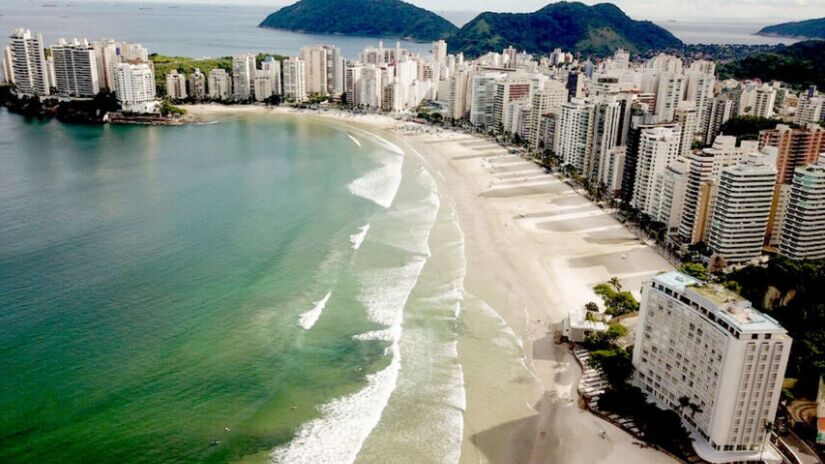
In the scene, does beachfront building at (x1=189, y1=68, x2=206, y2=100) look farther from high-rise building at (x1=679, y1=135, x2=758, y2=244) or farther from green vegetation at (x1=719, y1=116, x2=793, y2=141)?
high-rise building at (x1=679, y1=135, x2=758, y2=244)

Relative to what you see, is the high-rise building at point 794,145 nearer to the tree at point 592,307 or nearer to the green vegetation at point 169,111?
the tree at point 592,307

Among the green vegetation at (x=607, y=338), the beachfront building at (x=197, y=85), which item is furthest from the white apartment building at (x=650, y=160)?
the beachfront building at (x=197, y=85)

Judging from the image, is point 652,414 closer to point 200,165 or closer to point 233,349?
point 233,349

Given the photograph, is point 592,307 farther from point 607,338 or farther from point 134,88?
point 134,88

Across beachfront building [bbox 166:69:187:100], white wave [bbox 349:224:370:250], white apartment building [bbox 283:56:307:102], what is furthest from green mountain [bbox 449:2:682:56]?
white wave [bbox 349:224:370:250]

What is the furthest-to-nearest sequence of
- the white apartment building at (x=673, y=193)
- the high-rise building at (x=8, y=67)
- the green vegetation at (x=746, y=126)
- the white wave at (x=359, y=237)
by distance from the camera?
the high-rise building at (x=8, y=67) → the green vegetation at (x=746, y=126) → the white apartment building at (x=673, y=193) → the white wave at (x=359, y=237)
